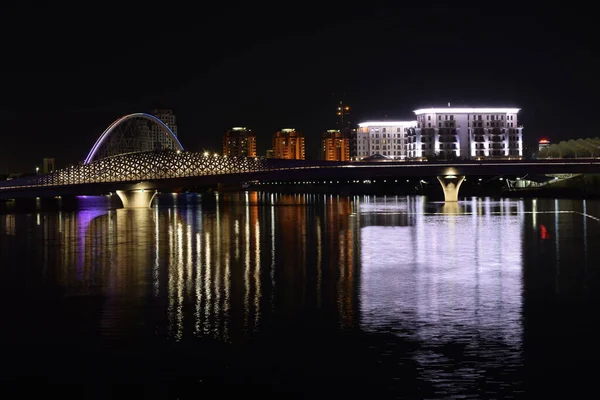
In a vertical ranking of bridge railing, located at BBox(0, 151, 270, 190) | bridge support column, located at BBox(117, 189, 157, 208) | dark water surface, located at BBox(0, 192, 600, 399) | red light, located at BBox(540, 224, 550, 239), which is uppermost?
bridge railing, located at BBox(0, 151, 270, 190)

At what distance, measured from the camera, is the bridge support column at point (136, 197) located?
123000 millimetres

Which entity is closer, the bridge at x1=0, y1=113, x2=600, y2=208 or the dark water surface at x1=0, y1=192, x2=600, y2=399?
the dark water surface at x1=0, y1=192, x2=600, y2=399

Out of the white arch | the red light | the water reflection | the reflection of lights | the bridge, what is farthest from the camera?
the white arch

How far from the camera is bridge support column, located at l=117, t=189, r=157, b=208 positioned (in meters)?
123

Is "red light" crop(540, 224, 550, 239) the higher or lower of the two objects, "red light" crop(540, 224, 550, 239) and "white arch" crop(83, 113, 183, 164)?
the lower

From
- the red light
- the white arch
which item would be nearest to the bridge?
the white arch

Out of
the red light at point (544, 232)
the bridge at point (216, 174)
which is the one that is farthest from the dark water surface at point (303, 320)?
the bridge at point (216, 174)

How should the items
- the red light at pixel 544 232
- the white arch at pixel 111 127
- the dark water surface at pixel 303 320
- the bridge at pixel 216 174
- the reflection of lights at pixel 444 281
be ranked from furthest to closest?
the white arch at pixel 111 127
the bridge at pixel 216 174
the red light at pixel 544 232
the reflection of lights at pixel 444 281
the dark water surface at pixel 303 320

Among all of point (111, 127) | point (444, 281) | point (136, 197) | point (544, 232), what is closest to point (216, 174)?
point (136, 197)

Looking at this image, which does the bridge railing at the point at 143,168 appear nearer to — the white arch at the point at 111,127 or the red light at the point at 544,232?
the white arch at the point at 111,127

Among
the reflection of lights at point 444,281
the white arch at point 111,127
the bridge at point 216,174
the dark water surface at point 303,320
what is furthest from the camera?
the white arch at point 111,127

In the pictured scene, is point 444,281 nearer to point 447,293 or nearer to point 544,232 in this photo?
point 447,293

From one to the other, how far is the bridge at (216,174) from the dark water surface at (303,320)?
64583 mm

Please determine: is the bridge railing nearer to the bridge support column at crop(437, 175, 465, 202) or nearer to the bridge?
the bridge
